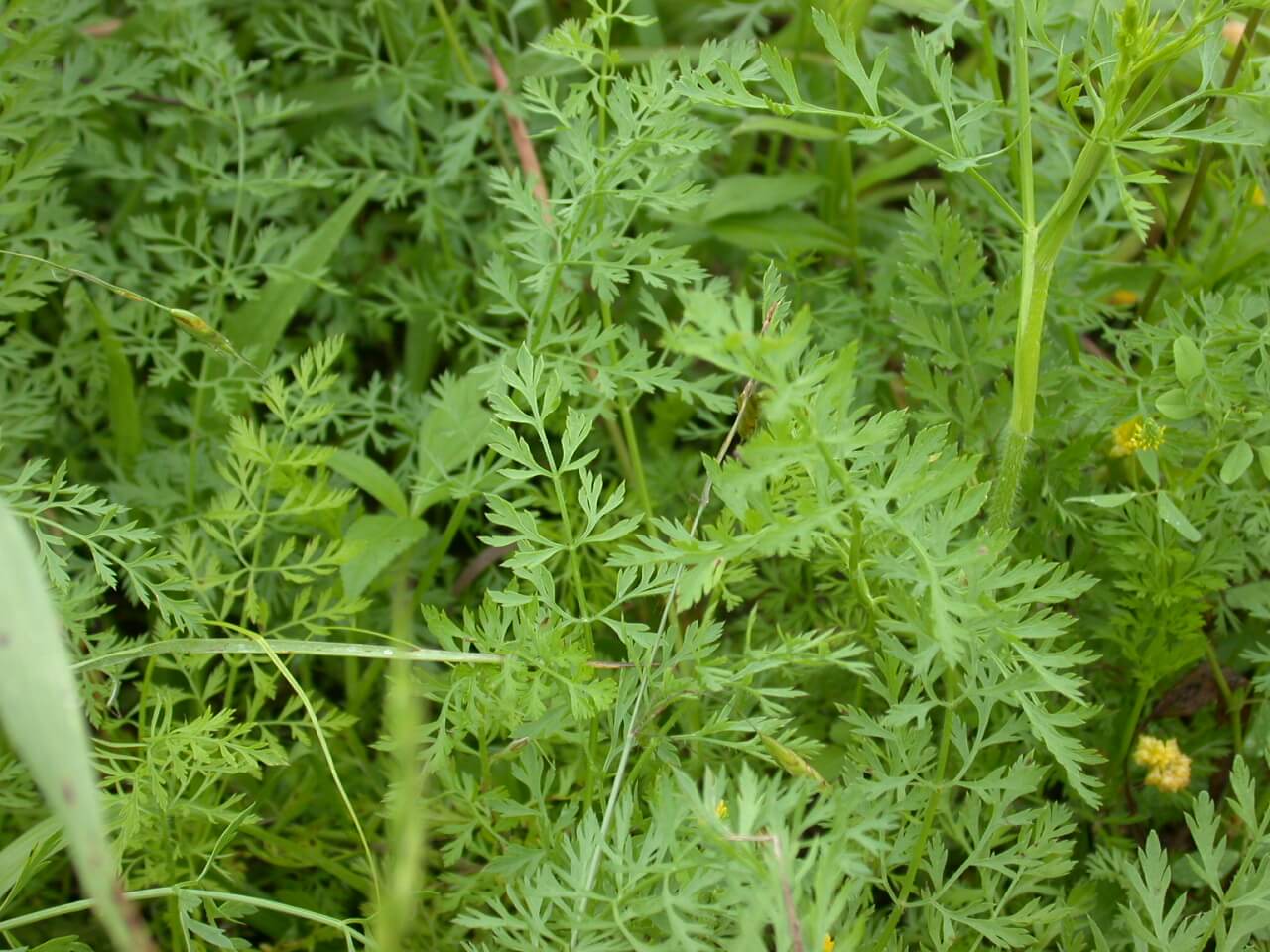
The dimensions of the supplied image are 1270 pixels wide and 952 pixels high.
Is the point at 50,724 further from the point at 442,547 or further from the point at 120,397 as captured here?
the point at 120,397

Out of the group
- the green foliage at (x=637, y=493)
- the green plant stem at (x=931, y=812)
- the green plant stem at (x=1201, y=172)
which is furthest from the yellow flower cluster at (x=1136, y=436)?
the green plant stem at (x=931, y=812)

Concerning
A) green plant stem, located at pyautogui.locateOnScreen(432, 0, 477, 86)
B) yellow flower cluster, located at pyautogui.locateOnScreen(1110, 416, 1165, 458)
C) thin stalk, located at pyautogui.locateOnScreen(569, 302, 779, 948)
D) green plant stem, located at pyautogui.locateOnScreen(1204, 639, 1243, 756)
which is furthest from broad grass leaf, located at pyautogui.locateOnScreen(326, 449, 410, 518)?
green plant stem, located at pyautogui.locateOnScreen(1204, 639, 1243, 756)

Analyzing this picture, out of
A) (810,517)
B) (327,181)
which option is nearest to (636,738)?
(810,517)

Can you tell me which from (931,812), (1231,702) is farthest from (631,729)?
(1231,702)

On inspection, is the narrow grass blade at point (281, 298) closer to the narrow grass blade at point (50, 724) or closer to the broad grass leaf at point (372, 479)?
the broad grass leaf at point (372, 479)

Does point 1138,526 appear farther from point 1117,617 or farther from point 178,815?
point 178,815

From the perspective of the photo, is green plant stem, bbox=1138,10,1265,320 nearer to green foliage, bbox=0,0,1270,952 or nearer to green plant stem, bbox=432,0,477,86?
green foliage, bbox=0,0,1270,952
